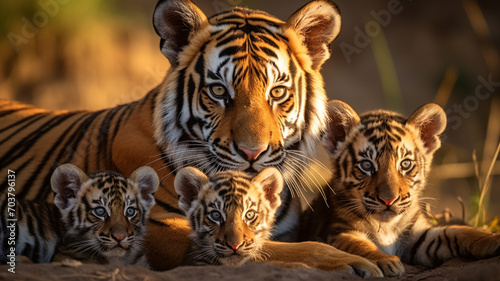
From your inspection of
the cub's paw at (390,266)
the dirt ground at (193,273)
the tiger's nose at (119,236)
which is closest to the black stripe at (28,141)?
the tiger's nose at (119,236)

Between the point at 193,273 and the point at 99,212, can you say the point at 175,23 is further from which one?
the point at 193,273

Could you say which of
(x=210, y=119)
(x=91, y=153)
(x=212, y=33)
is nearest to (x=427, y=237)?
(x=210, y=119)

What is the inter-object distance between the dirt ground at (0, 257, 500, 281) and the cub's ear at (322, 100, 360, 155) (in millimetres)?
1030

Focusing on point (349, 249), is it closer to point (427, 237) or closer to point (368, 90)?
point (427, 237)

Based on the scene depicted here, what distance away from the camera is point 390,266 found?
2.80 m

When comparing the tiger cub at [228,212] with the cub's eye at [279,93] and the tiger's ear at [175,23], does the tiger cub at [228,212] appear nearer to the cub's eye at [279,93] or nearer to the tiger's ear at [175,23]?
the cub's eye at [279,93]

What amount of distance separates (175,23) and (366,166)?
3.89ft

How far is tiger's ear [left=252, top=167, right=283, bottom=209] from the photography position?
9.47 ft

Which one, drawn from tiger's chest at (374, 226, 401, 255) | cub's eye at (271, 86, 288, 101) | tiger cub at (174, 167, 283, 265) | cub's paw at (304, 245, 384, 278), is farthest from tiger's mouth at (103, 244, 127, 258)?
tiger's chest at (374, 226, 401, 255)

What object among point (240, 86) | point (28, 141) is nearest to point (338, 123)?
point (240, 86)

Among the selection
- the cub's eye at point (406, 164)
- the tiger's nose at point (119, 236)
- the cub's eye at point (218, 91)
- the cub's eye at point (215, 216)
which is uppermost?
the cub's eye at point (218, 91)

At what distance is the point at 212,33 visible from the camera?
3322 mm

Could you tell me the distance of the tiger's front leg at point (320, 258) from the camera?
270cm

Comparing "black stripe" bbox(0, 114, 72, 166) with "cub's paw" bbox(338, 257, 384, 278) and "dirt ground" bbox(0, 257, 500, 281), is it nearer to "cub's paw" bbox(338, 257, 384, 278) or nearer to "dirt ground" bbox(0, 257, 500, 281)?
"dirt ground" bbox(0, 257, 500, 281)
